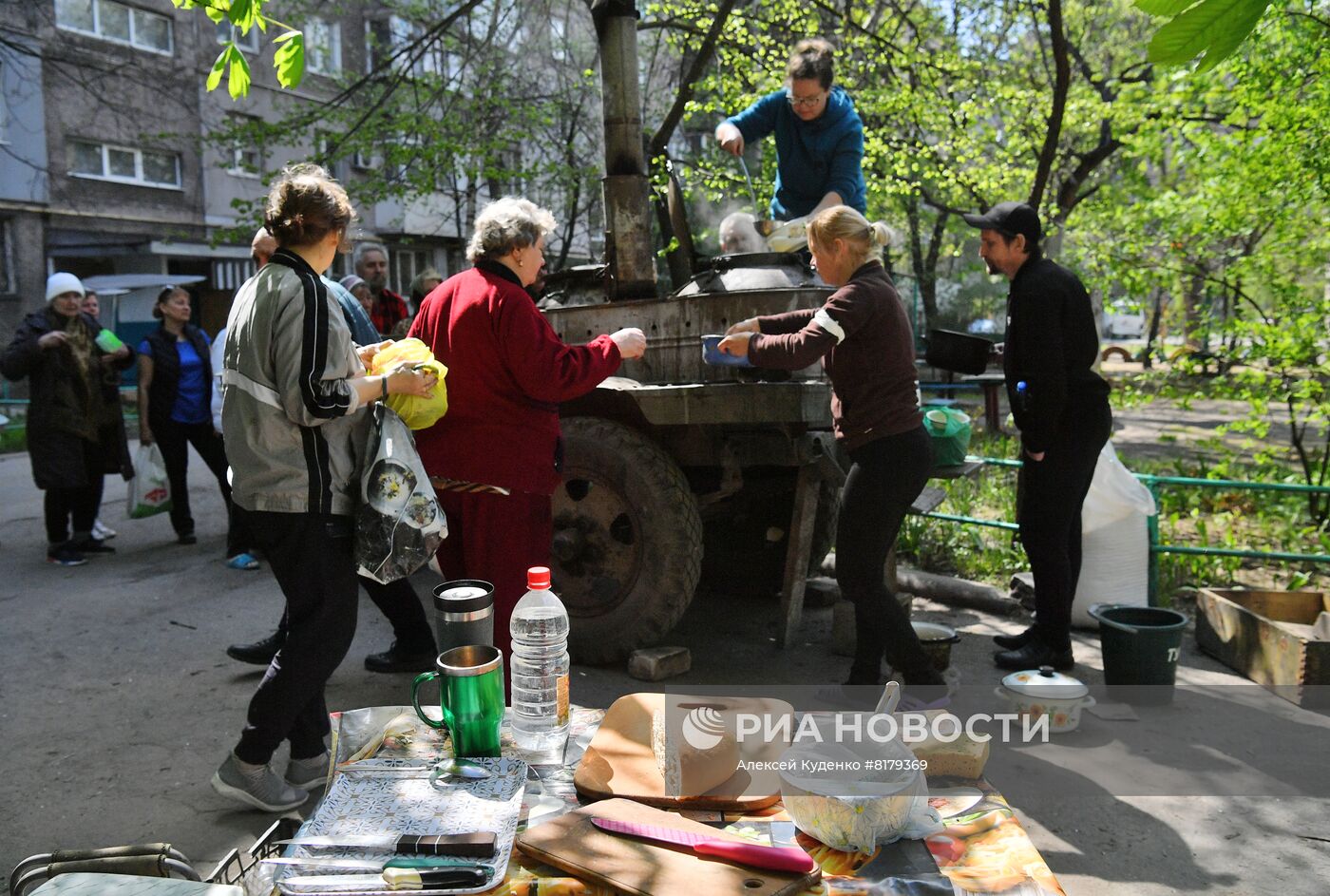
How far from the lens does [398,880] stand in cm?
166

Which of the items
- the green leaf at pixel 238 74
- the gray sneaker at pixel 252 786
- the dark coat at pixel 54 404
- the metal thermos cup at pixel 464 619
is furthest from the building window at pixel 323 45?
the metal thermos cup at pixel 464 619

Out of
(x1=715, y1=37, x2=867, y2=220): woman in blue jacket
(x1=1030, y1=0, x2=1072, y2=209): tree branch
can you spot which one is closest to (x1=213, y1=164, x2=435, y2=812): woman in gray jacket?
(x1=715, y1=37, x2=867, y2=220): woman in blue jacket

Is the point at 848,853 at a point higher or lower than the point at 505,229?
lower

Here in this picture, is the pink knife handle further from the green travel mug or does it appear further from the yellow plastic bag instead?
the yellow plastic bag

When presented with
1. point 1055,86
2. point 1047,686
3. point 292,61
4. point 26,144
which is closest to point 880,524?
point 1047,686

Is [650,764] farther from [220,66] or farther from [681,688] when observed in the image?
[220,66]

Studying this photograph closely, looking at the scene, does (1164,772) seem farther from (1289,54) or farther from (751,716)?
(1289,54)

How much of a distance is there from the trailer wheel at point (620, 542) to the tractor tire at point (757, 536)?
0.94 metres

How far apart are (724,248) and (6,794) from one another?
4010 millimetres

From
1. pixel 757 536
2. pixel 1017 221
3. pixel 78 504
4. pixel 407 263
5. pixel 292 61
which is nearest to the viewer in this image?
pixel 292 61

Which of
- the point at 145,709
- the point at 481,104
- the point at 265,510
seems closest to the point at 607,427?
the point at 265,510

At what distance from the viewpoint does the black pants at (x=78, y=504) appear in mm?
7238

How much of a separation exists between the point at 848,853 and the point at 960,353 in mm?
3646

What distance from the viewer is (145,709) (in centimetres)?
442
